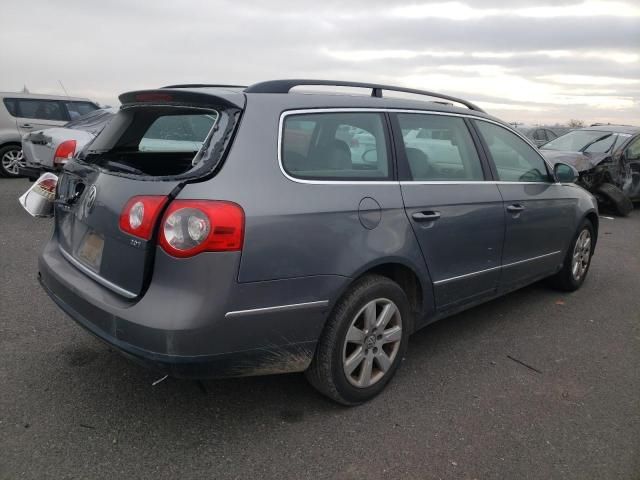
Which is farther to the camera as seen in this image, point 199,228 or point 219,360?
point 219,360

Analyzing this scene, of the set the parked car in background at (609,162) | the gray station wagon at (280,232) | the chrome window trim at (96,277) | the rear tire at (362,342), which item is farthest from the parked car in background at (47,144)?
the parked car in background at (609,162)

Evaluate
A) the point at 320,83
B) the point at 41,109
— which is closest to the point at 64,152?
the point at 41,109

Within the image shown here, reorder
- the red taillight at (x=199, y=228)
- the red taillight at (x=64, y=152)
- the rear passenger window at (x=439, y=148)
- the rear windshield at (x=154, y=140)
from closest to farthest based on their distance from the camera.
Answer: the red taillight at (x=199, y=228)
the rear windshield at (x=154, y=140)
the rear passenger window at (x=439, y=148)
the red taillight at (x=64, y=152)

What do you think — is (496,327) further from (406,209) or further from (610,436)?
(406,209)

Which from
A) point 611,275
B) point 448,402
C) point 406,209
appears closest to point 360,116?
point 406,209

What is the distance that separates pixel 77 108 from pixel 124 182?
10334 millimetres

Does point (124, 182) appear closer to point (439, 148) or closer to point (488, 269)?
point (439, 148)

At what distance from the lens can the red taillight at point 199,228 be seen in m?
2.28

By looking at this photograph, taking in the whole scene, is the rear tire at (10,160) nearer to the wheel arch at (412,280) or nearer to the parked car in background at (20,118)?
the parked car in background at (20,118)

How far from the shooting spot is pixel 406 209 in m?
3.02

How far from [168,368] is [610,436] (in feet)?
7.49

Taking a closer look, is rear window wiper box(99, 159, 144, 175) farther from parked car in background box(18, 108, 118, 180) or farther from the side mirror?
parked car in background box(18, 108, 118, 180)

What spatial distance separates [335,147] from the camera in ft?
9.48

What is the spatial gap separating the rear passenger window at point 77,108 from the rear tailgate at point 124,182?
9088 millimetres
